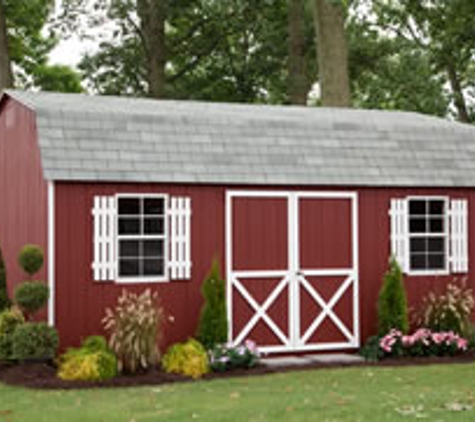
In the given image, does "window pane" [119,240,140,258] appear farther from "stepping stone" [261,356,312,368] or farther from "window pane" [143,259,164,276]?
"stepping stone" [261,356,312,368]

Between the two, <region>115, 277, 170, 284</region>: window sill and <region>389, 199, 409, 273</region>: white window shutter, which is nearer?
<region>115, 277, 170, 284</region>: window sill

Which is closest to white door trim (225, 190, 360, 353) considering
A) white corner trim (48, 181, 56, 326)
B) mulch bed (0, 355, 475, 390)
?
mulch bed (0, 355, 475, 390)

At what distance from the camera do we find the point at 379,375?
40.3 ft

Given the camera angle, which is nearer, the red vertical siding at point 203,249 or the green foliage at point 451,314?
the red vertical siding at point 203,249

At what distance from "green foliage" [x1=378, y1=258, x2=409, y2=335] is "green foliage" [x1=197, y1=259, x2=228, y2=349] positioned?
2.53m

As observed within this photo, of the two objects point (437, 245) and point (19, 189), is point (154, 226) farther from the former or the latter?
point (437, 245)

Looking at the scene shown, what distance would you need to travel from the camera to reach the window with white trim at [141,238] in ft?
42.3

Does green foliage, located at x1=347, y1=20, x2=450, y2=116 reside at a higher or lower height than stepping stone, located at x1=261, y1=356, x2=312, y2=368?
higher

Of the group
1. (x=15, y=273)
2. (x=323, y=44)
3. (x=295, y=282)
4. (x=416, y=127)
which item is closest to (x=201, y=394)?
(x=295, y=282)

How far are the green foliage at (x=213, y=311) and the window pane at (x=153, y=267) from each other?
2.16 ft

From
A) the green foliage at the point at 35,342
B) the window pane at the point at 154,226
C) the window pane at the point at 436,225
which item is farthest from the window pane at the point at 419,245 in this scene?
the green foliage at the point at 35,342

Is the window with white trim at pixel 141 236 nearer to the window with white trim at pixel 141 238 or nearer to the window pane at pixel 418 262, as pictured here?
the window with white trim at pixel 141 238

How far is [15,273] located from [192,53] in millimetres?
18563

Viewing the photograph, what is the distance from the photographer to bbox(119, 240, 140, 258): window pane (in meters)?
13.1
